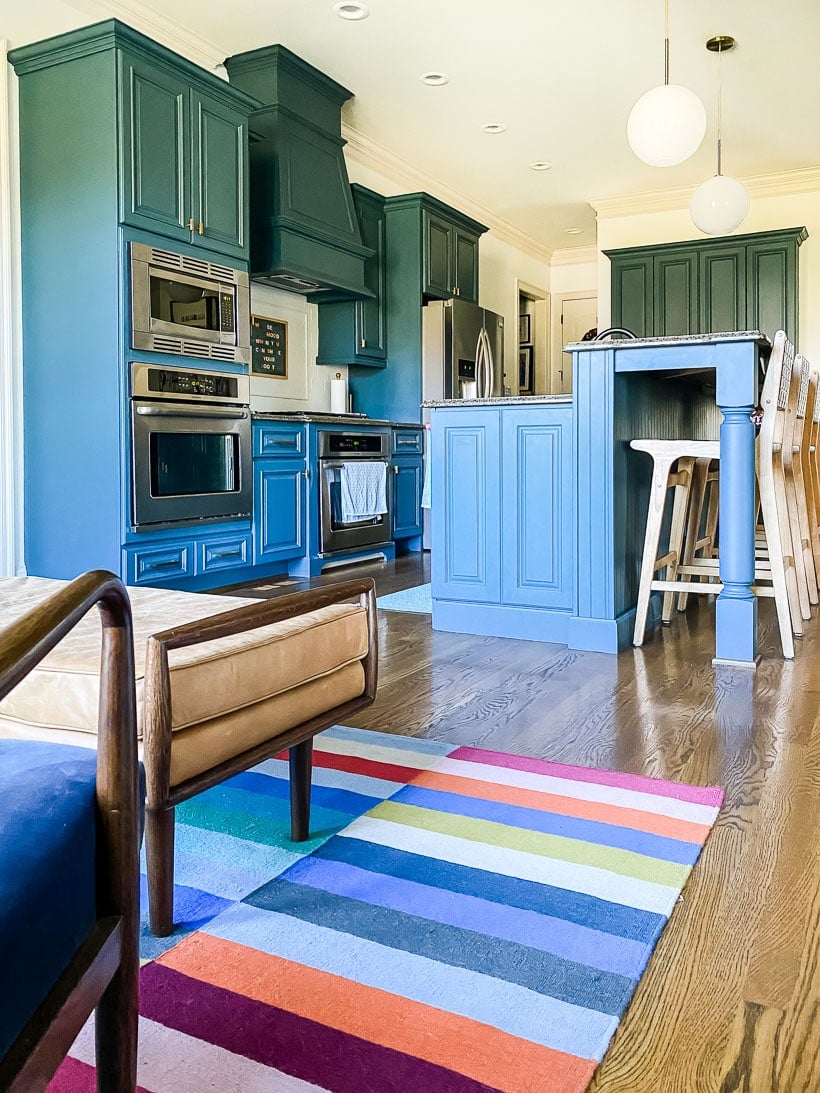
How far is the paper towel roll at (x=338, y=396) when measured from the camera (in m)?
6.22

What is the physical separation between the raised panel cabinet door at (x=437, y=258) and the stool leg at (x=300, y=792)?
5.26 m

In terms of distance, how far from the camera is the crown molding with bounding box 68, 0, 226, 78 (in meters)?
Result: 4.13

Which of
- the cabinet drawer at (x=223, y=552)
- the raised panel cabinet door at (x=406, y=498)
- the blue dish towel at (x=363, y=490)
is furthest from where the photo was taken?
the raised panel cabinet door at (x=406, y=498)

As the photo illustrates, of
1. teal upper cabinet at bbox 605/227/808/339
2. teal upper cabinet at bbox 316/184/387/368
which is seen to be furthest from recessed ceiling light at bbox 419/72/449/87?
teal upper cabinet at bbox 605/227/808/339

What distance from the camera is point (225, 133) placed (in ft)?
13.7

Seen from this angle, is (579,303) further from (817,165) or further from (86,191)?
(86,191)

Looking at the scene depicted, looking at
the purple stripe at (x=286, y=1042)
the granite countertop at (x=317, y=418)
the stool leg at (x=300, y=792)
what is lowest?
the purple stripe at (x=286, y=1042)

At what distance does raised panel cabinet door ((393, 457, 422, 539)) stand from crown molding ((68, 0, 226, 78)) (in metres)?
2.57

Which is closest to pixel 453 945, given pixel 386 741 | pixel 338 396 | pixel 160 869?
pixel 160 869

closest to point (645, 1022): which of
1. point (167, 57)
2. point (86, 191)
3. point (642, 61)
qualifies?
point (86, 191)

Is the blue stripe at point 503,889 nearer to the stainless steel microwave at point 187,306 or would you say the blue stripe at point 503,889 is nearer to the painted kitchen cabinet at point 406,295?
the stainless steel microwave at point 187,306

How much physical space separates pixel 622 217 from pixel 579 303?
1690mm

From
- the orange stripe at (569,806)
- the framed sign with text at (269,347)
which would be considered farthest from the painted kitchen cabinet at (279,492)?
the orange stripe at (569,806)

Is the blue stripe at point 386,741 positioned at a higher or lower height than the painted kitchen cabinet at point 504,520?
lower
